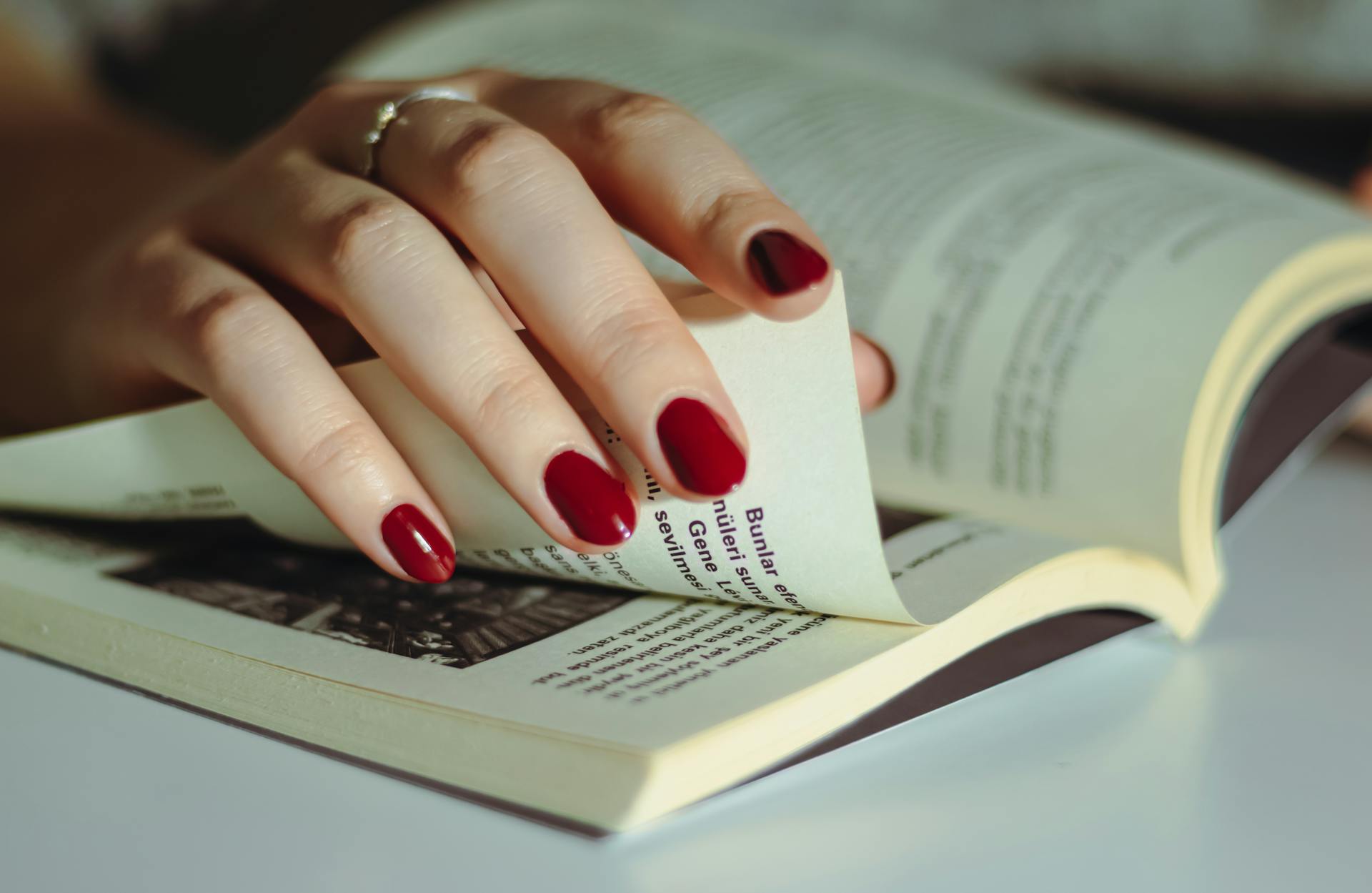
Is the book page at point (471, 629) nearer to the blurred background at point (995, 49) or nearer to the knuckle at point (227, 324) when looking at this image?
the knuckle at point (227, 324)

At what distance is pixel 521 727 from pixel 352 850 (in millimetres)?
60

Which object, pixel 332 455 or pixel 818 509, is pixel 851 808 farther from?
pixel 332 455

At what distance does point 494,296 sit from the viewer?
452 millimetres

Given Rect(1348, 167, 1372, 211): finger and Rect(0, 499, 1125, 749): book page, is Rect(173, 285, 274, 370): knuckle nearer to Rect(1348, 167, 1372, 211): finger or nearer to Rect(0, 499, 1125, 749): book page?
Rect(0, 499, 1125, 749): book page

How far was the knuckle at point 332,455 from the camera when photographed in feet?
1.30

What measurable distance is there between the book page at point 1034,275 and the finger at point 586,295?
23 centimetres

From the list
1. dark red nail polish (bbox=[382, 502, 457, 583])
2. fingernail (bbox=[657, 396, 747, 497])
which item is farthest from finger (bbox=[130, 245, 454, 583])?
fingernail (bbox=[657, 396, 747, 497])

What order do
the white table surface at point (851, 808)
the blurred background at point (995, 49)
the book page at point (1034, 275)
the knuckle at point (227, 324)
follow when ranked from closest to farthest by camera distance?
the white table surface at point (851, 808) → the knuckle at point (227, 324) → the book page at point (1034, 275) → the blurred background at point (995, 49)

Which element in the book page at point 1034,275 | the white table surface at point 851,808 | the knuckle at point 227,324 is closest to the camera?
the white table surface at point 851,808

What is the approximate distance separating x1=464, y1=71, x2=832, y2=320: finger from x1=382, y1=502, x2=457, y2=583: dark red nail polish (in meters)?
0.14

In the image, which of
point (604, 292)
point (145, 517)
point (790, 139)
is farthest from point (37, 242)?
point (604, 292)

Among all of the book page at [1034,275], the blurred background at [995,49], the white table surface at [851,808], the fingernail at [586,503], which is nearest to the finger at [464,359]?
the fingernail at [586,503]

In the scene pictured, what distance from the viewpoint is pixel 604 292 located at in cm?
37

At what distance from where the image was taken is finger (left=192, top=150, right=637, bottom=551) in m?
0.37
